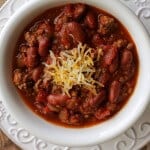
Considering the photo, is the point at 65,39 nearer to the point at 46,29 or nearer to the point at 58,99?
the point at 46,29

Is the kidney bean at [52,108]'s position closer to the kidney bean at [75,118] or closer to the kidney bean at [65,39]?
the kidney bean at [75,118]

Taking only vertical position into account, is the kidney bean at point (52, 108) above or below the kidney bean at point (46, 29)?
below

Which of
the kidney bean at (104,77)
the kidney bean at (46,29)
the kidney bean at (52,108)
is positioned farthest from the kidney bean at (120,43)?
the kidney bean at (52,108)

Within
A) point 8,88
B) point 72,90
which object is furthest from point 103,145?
point 8,88

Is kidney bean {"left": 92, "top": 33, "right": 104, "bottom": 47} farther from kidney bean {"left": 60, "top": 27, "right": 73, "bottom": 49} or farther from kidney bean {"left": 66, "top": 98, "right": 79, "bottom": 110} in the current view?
kidney bean {"left": 66, "top": 98, "right": 79, "bottom": 110}

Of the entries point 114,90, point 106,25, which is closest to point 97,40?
point 106,25

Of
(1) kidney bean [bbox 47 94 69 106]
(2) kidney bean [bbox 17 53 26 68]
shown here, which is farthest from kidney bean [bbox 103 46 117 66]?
(2) kidney bean [bbox 17 53 26 68]

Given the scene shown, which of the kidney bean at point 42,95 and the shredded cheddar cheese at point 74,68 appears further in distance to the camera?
the kidney bean at point 42,95
